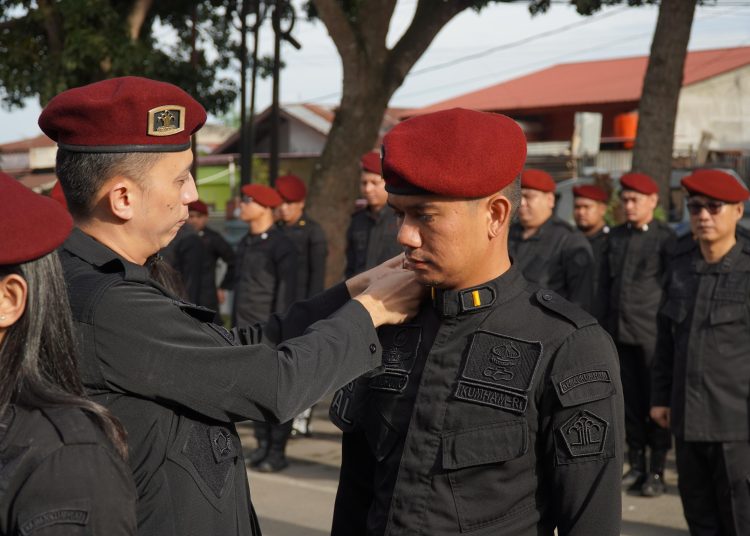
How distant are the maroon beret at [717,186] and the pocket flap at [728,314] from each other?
0.54 meters

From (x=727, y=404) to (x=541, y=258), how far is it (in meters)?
2.40

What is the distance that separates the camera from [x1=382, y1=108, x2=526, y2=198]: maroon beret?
221 centimetres

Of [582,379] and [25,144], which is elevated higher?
[582,379]

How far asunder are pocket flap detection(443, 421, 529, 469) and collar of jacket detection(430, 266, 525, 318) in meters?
0.28

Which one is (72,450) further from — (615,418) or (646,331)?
(646,331)

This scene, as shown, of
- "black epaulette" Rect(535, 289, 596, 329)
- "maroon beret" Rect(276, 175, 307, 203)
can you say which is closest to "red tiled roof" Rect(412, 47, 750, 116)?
"maroon beret" Rect(276, 175, 307, 203)

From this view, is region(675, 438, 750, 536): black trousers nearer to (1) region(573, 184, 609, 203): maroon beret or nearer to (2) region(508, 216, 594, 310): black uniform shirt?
(2) region(508, 216, 594, 310): black uniform shirt

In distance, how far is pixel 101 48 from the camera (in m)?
12.9

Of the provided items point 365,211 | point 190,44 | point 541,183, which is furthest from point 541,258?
point 190,44

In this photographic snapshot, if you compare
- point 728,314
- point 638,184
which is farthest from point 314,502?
point 638,184

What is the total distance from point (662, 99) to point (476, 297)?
9449 mm

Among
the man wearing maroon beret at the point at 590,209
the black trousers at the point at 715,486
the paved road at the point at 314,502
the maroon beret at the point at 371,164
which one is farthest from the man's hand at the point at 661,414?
the maroon beret at the point at 371,164

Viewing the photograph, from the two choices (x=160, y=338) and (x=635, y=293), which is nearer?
(x=160, y=338)

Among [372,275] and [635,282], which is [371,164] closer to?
[635,282]
